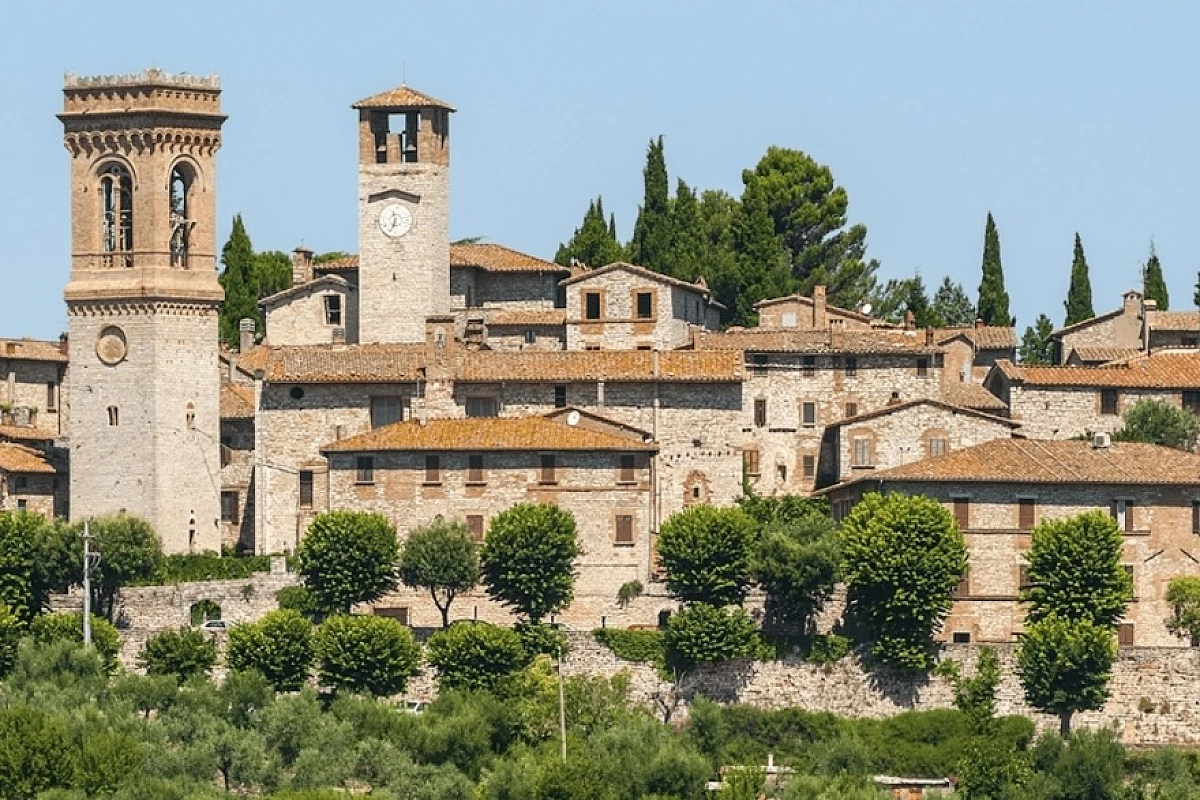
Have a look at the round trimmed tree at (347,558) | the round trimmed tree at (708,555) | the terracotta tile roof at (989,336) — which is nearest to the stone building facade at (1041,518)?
the round trimmed tree at (708,555)

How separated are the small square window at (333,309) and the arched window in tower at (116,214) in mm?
8494

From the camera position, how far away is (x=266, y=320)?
11850cm

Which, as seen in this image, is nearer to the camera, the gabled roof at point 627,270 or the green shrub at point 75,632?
the green shrub at point 75,632

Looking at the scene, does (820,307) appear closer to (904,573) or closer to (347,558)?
(904,573)

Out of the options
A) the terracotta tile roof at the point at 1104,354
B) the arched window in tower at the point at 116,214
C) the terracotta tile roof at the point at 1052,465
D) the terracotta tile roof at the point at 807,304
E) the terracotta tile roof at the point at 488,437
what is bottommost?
the terracotta tile roof at the point at 1052,465

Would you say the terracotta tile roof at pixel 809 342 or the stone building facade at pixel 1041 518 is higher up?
the terracotta tile roof at pixel 809 342

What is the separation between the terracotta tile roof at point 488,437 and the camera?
343ft

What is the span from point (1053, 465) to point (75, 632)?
22203 mm

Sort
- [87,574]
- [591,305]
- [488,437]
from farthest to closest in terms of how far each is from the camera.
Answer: [591,305], [488,437], [87,574]

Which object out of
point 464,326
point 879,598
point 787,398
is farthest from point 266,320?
point 879,598

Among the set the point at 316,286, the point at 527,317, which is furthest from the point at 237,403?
the point at 527,317

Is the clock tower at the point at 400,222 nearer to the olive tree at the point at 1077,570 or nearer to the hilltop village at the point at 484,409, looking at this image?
the hilltop village at the point at 484,409

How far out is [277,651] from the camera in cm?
10169

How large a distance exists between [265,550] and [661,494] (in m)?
9.49
